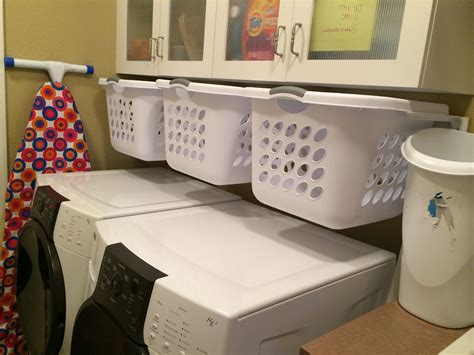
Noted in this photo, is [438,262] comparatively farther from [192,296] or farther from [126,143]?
[126,143]

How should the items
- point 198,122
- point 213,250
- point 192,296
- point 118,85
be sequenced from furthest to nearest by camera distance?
point 118,85, point 198,122, point 213,250, point 192,296

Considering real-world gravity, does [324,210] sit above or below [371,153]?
below

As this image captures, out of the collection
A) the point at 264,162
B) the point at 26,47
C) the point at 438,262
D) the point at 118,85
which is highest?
the point at 26,47

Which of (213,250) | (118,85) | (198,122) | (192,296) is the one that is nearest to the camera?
(192,296)

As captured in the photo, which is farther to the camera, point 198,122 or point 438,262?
point 198,122

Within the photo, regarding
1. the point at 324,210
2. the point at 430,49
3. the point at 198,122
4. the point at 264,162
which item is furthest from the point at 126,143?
the point at 430,49

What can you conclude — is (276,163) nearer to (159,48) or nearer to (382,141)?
(382,141)

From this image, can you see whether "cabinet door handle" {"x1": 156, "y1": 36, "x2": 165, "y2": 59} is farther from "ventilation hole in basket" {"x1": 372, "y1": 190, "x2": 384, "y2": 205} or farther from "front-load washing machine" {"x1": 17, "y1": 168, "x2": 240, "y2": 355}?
"ventilation hole in basket" {"x1": 372, "y1": 190, "x2": 384, "y2": 205}

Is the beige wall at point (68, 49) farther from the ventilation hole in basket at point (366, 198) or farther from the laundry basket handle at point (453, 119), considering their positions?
the laundry basket handle at point (453, 119)

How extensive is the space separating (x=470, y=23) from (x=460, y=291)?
623mm

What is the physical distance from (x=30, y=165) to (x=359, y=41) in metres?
1.41

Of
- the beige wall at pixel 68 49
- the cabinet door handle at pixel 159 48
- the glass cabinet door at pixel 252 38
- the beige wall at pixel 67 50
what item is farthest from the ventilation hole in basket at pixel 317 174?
the beige wall at pixel 67 50

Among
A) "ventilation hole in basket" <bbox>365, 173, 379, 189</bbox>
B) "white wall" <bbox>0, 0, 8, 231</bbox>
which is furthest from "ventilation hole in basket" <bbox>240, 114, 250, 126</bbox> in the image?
"white wall" <bbox>0, 0, 8, 231</bbox>

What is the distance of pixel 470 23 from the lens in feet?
3.05
